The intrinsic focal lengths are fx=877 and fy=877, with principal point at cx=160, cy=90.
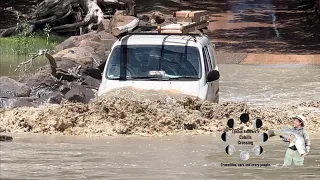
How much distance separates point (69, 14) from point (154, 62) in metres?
19.2

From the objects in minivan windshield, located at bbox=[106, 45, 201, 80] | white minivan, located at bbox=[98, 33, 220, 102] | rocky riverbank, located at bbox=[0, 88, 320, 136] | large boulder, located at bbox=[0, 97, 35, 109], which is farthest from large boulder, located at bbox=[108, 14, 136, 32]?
rocky riverbank, located at bbox=[0, 88, 320, 136]

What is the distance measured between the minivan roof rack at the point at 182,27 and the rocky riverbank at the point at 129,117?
6.12 ft

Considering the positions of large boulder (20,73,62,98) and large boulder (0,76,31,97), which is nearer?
large boulder (0,76,31,97)

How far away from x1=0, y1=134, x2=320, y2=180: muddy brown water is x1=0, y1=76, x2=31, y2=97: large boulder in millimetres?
5012

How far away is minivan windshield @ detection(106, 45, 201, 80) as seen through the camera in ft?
49.1

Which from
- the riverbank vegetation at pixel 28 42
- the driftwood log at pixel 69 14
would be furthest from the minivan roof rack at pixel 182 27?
the driftwood log at pixel 69 14

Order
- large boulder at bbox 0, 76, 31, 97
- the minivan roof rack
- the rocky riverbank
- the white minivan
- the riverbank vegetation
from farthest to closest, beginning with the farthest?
the riverbank vegetation
large boulder at bbox 0, 76, 31, 97
the minivan roof rack
the white minivan
the rocky riverbank

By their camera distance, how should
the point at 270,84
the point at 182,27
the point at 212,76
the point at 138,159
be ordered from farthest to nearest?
1. the point at 270,84
2. the point at 182,27
3. the point at 212,76
4. the point at 138,159

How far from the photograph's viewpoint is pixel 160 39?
15602mm

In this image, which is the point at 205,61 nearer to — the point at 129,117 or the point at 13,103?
the point at 129,117

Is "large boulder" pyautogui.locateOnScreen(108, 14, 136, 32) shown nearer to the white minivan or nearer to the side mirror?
the white minivan

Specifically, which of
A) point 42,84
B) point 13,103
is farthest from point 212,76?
point 42,84

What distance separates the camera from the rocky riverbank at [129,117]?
1429 centimetres

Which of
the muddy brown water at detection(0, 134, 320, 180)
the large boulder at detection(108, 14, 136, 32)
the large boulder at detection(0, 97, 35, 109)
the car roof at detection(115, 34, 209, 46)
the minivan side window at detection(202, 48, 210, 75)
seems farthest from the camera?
the large boulder at detection(108, 14, 136, 32)
